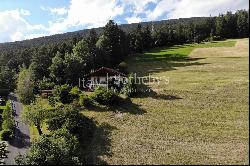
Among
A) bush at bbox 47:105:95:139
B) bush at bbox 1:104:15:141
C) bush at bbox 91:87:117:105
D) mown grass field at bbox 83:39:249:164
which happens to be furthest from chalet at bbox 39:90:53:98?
bush at bbox 47:105:95:139

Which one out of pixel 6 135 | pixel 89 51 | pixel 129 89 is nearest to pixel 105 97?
pixel 129 89

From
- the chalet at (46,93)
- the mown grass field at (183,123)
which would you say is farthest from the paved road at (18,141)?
the chalet at (46,93)

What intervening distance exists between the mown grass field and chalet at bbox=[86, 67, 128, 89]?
6.36 m

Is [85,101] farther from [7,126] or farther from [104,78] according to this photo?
[7,126]

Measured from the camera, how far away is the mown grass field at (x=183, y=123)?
117ft

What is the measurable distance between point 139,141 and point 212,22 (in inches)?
4892

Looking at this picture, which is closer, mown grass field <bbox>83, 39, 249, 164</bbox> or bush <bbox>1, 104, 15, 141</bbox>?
mown grass field <bbox>83, 39, 249, 164</bbox>

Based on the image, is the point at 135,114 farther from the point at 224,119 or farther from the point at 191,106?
the point at 224,119

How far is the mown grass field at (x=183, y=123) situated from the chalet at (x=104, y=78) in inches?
250

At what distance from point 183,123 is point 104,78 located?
85.6 feet

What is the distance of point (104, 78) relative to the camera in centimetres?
7075

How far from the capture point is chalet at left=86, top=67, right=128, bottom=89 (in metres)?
69.9

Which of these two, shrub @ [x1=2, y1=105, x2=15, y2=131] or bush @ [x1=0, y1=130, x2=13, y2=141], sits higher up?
shrub @ [x1=2, y1=105, x2=15, y2=131]

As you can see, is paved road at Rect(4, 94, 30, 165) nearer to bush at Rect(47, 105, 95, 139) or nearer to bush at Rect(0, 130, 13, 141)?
bush at Rect(0, 130, 13, 141)
